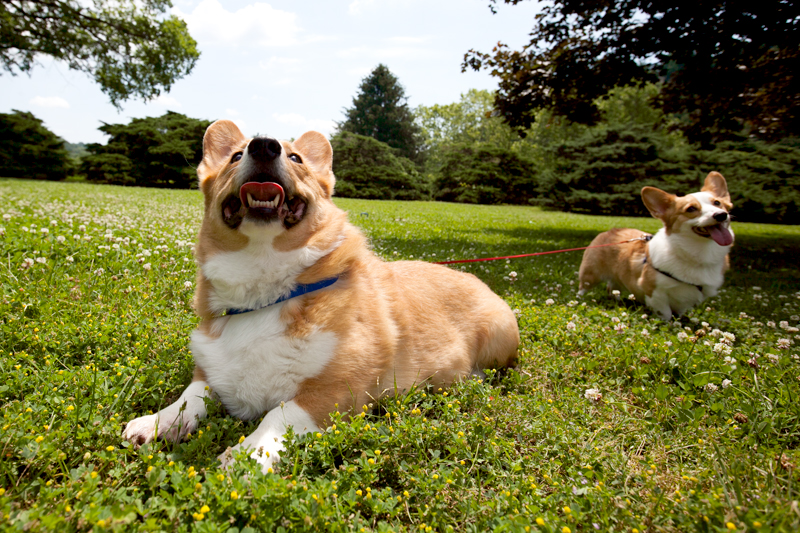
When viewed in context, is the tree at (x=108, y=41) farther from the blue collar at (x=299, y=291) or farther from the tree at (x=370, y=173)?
the blue collar at (x=299, y=291)

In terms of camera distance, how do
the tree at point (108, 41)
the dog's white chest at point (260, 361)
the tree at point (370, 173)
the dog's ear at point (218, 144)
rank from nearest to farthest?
the dog's white chest at point (260, 361), the dog's ear at point (218, 144), the tree at point (108, 41), the tree at point (370, 173)

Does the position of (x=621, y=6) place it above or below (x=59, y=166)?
above

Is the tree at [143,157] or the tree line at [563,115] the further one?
the tree at [143,157]

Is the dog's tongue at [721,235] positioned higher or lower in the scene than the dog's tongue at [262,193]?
lower

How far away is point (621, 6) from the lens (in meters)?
10.0

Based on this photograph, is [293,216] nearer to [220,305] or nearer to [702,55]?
[220,305]

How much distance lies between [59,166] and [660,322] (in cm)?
3586

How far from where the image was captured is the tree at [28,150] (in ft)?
87.8

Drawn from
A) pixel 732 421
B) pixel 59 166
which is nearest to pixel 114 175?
pixel 59 166

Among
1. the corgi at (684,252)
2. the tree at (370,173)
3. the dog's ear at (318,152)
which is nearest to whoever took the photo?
the dog's ear at (318,152)

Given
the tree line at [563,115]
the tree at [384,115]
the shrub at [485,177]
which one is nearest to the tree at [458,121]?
the tree line at [563,115]

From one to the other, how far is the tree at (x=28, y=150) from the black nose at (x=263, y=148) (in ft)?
112

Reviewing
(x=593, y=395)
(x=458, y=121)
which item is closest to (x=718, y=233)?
(x=593, y=395)

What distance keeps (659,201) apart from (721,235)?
0.79 meters
